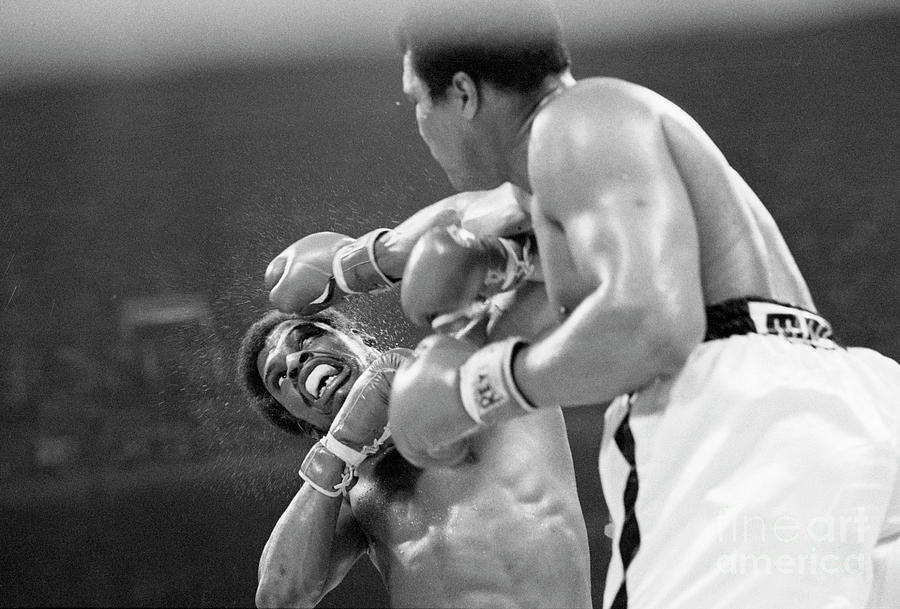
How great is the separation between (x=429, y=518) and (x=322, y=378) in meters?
0.35

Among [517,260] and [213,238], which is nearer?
[517,260]

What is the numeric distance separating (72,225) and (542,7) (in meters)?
1.63

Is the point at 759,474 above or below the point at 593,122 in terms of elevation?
below

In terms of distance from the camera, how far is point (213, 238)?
2.72m

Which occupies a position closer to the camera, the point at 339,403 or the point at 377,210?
the point at 339,403

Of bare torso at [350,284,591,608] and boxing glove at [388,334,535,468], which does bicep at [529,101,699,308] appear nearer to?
boxing glove at [388,334,535,468]

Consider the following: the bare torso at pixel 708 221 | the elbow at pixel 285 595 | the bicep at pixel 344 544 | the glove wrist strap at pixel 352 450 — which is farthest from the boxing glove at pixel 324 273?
the bare torso at pixel 708 221

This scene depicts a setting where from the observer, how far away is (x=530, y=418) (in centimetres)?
194

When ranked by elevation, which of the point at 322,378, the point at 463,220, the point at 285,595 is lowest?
the point at 285,595

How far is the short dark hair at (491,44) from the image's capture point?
1384 mm

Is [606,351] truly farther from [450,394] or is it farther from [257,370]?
[257,370]

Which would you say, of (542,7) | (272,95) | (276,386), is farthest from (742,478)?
(272,95)

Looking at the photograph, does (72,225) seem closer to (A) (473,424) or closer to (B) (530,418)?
(B) (530,418)

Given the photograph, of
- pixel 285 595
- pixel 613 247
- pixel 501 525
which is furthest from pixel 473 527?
pixel 613 247
